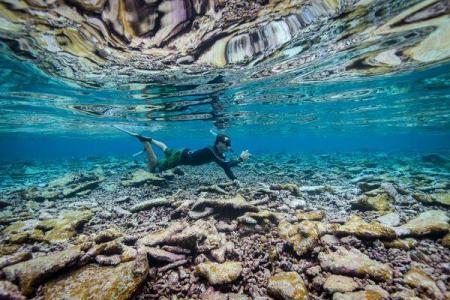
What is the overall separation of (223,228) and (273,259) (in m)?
1.76

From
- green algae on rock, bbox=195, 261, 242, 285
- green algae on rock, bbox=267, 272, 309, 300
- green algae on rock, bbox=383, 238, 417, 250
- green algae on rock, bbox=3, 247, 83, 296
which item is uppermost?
green algae on rock, bbox=3, 247, 83, 296

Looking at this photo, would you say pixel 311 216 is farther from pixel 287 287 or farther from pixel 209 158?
pixel 209 158

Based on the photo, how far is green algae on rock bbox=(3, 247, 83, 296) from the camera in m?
3.91

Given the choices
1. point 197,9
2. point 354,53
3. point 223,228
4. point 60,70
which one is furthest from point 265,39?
point 60,70

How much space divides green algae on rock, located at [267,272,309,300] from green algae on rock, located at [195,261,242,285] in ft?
2.18

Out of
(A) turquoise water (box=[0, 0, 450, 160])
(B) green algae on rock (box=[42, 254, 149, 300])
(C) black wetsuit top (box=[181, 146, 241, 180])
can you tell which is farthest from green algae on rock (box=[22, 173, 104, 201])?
(B) green algae on rock (box=[42, 254, 149, 300])

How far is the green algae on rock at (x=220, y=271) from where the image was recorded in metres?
4.23

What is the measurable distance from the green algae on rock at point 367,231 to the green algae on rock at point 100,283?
4.28 metres

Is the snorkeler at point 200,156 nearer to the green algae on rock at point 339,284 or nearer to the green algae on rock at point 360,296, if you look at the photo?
the green algae on rock at point 339,284

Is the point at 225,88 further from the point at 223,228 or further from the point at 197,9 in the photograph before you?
the point at 223,228

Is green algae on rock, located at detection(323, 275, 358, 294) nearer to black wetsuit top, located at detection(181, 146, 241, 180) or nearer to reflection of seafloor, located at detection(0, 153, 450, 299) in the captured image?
reflection of seafloor, located at detection(0, 153, 450, 299)

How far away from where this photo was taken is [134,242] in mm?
5633

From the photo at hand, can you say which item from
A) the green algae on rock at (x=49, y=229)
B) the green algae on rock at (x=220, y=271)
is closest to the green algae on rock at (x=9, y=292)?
the green algae on rock at (x=49, y=229)

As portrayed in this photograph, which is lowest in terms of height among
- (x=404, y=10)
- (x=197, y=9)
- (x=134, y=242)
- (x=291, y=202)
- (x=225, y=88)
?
(x=291, y=202)
